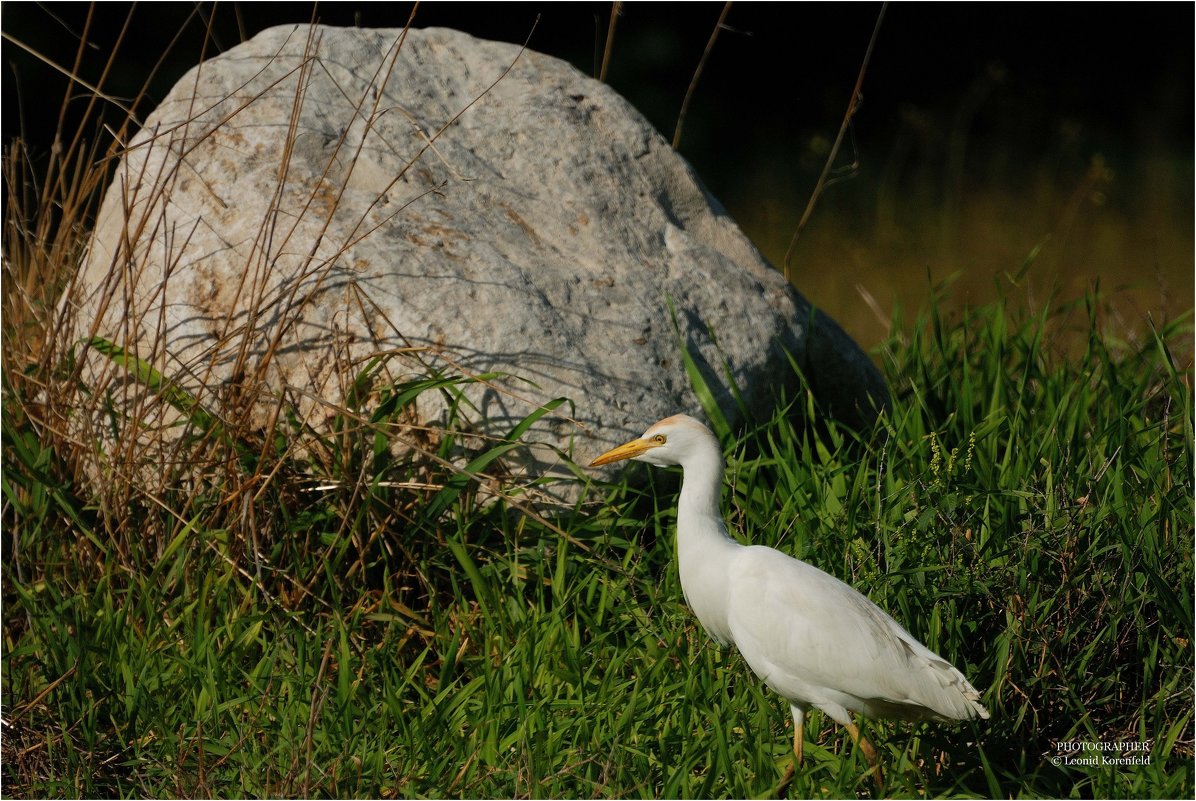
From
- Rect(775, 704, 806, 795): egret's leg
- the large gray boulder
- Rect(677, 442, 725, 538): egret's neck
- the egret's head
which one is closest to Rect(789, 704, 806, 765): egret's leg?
Rect(775, 704, 806, 795): egret's leg

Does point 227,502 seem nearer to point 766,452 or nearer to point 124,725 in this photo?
point 124,725

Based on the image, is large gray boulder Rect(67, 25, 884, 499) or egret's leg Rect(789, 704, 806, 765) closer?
egret's leg Rect(789, 704, 806, 765)

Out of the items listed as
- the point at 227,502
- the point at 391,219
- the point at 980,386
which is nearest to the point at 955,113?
the point at 980,386

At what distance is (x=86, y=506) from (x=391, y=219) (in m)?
1.06

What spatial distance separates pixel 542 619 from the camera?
2.78 metres

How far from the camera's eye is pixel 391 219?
313 cm

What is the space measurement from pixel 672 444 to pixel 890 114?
7.76m

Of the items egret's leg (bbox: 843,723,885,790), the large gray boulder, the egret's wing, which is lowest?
egret's leg (bbox: 843,723,885,790)

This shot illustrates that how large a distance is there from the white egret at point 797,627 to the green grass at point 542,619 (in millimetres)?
128

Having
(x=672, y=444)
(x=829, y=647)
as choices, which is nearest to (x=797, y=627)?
(x=829, y=647)

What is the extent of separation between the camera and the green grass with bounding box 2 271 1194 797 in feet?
8.02

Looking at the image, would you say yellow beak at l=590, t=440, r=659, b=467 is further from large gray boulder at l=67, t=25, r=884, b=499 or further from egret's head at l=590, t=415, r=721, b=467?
large gray boulder at l=67, t=25, r=884, b=499

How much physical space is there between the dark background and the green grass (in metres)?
3.58

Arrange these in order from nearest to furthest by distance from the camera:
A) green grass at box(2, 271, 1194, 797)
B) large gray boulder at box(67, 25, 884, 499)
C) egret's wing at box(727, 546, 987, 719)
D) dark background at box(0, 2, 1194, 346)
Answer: egret's wing at box(727, 546, 987, 719), green grass at box(2, 271, 1194, 797), large gray boulder at box(67, 25, 884, 499), dark background at box(0, 2, 1194, 346)
